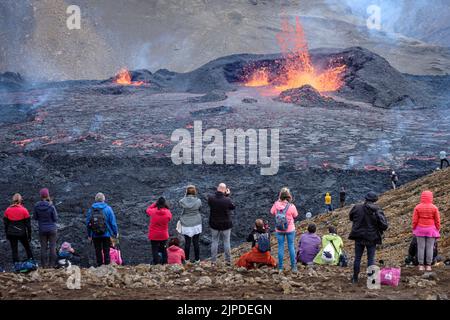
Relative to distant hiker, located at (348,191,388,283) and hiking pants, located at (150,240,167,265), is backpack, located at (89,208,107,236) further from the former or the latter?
distant hiker, located at (348,191,388,283)

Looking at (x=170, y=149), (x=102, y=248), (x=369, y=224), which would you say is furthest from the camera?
(x=170, y=149)

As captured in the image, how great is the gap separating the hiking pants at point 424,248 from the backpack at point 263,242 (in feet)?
7.68

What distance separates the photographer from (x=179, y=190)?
25.3 meters

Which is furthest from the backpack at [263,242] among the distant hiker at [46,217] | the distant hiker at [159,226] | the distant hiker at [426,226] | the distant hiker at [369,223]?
the distant hiker at [46,217]

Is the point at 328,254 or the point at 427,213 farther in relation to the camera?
the point at 328,254

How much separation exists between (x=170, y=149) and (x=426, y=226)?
23.9 meters

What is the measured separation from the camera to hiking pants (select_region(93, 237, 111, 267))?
1025 cm

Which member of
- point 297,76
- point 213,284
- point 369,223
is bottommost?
point 213,284

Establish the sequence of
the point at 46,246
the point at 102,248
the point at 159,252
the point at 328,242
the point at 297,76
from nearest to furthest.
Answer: the point at 102,248
the point at 328,242
the point at 159,252
the point at 46,246
the point at 297,76

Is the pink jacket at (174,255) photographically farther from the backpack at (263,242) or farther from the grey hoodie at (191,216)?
the backpack at (263,242)

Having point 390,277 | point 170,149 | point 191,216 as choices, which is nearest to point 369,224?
point 390,277

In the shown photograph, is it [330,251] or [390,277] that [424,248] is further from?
[330,251]

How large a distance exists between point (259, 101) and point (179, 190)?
25183 millimetres

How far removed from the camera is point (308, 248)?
1073cm
